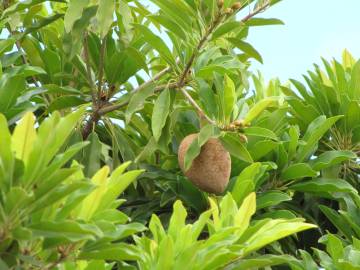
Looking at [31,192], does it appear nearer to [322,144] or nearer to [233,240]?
[233,240]

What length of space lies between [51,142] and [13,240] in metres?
0.25

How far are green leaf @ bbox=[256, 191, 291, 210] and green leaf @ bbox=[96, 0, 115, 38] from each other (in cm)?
77

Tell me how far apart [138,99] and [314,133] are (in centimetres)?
74

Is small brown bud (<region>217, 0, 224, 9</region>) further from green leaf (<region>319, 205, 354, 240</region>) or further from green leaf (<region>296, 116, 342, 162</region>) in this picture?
green leaf (<region>319, 205, 354, 240</region>)

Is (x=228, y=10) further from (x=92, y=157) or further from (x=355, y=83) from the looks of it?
(x=355, y=83)

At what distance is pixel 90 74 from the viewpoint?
2.81 metres

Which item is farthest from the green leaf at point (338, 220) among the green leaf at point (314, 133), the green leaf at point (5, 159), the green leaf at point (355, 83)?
→ the green leaf at point (5, 159)

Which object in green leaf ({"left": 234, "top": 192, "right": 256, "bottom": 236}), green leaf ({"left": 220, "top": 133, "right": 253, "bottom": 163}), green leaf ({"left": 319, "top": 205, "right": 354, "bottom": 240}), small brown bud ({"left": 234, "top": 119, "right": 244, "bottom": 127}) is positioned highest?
small brown bud ({"left": 234, "top": 119, "right": 244, "bottom": 127})

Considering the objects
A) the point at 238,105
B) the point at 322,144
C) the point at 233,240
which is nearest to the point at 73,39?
the point at 238,105

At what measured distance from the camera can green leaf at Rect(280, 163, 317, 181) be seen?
2.95 m

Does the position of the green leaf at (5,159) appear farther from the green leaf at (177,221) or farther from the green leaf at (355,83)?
the green leaf at (355,83)

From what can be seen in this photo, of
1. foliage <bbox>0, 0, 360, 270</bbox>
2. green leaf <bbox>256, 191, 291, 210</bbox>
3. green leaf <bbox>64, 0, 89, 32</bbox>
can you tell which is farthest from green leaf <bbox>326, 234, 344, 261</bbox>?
green leaf <bbox>64, 0, 89, 32</bbox>

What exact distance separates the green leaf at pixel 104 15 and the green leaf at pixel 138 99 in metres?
0.22

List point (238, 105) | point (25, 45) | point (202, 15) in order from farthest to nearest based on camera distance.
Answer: point (25, 45) < point (238, 105) < point (202, 15)
